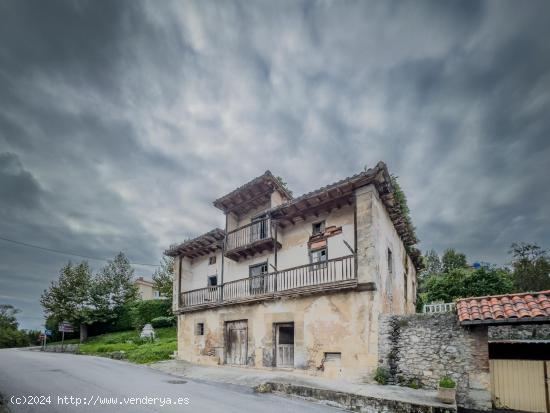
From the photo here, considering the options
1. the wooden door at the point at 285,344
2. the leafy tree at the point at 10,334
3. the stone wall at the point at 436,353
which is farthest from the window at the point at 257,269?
the leafy tree at the point at 10,334

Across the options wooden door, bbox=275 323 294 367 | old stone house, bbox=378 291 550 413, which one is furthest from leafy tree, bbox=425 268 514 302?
old stone house, bbox=378 291 550 413

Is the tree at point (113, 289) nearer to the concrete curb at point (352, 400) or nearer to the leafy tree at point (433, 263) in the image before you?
the concrete curb at point (352, 400)

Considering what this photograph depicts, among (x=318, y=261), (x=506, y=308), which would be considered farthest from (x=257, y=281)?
(x=506, y=308)

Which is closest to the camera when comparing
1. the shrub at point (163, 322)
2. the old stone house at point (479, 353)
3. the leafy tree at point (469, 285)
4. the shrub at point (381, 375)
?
the old stone house at point (479, 353)

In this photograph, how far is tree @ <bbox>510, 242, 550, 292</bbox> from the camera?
26.7 meters

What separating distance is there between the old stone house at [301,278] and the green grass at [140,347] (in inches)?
64.6

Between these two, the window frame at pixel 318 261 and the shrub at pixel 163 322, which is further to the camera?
the shrub at pixel 163 322

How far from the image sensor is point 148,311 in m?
33.0

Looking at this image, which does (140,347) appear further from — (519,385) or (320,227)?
(519,385)

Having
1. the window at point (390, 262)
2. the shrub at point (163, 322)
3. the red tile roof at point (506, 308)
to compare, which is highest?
the window at point (390, 262)

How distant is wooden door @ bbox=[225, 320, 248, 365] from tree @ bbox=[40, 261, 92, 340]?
2389cm

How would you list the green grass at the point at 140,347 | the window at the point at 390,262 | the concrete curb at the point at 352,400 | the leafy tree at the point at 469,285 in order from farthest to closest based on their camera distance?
the leafy tree at the point at 469,285
the green grass at the point at 140,347
the window at the point at 390,262
the concrete curb at the point at 352,400

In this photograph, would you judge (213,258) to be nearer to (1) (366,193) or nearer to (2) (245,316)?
(2) (245,316)

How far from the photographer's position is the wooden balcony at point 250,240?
636 inches
